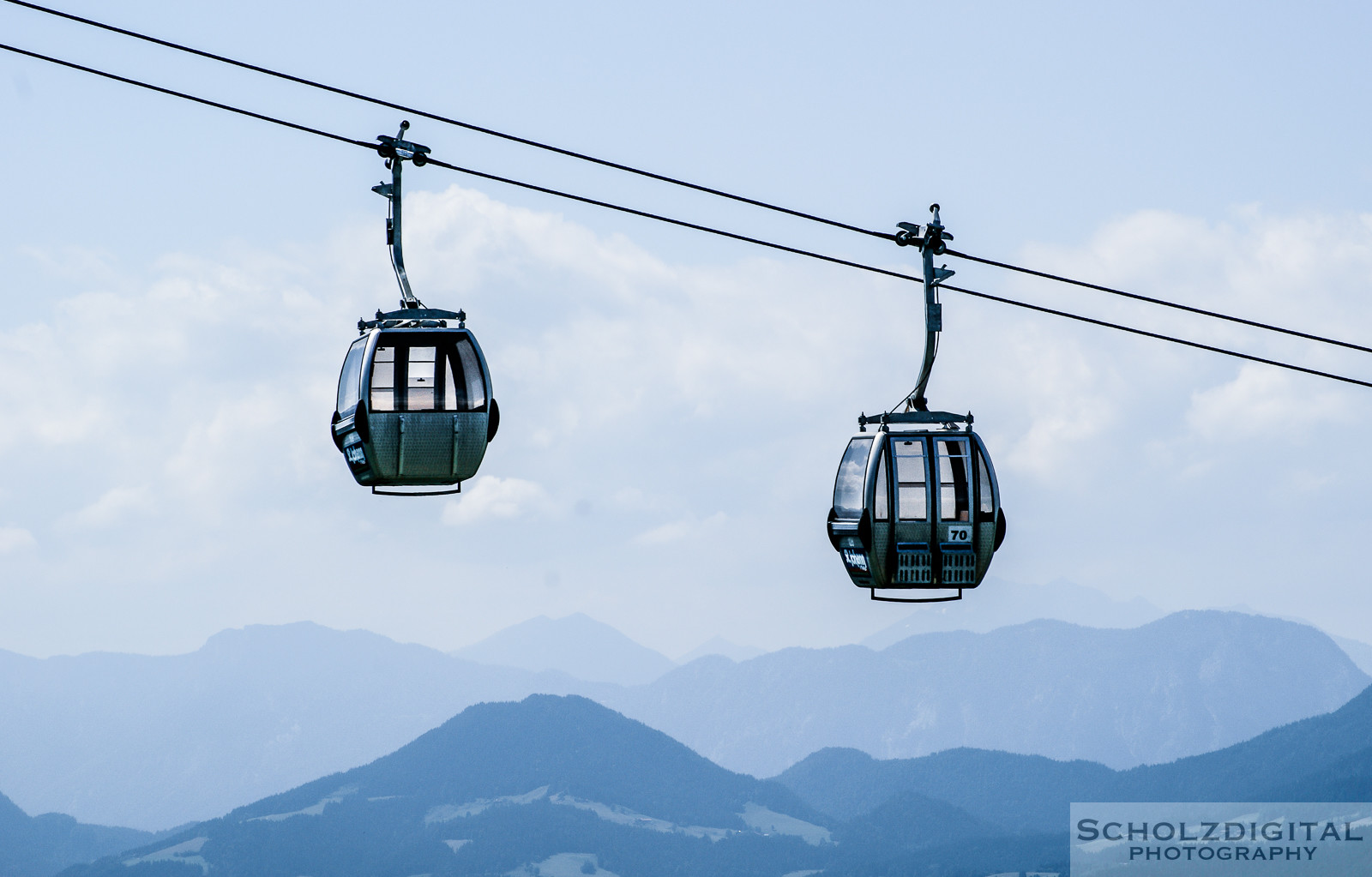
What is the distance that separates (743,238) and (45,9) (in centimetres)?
821

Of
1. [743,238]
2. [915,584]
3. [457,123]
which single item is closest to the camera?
[457,123]

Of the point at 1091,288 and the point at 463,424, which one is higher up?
the point at 1091,288

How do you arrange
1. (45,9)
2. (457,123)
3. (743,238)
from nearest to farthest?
1. (45,9)
2. (457,123)
3. (743,238)

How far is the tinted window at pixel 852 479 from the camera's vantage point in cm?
2069

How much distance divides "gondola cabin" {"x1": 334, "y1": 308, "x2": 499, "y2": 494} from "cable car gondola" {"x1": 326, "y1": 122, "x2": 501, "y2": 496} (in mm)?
11

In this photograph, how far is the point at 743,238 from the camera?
19.3 metres

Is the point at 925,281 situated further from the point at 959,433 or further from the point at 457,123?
the point at 457,123

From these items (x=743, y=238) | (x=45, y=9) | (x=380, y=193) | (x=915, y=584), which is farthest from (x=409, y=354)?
(x=915, y=584)

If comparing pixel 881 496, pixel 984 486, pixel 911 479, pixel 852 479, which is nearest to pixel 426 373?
pixel 852 479

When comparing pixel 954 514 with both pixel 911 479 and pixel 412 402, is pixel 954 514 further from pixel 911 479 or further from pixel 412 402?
pixel 412 402

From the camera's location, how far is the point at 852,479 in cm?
2083

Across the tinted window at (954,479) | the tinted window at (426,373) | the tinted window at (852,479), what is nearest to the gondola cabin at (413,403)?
the tinted window at (426,373)

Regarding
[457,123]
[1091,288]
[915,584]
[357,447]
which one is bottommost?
[915,584]

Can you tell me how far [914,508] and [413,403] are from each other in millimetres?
6684
